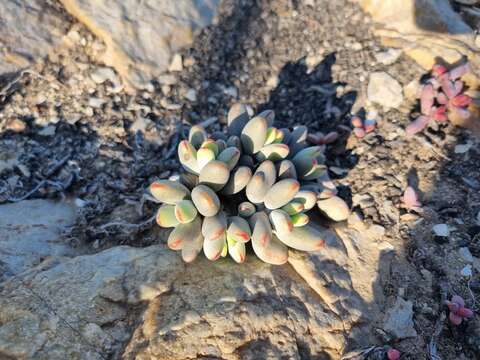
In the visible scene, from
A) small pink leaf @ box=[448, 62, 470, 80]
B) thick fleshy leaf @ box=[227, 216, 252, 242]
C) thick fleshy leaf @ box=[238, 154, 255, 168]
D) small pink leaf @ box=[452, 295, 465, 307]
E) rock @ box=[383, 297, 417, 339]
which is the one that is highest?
small pink leaf @ box=[448, 62, 470, 80]

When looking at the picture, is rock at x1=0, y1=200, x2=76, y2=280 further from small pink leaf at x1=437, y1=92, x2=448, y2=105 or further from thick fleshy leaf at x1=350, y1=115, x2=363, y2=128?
small pink leaf at x1=437, y1=92, x2=448, y2=105

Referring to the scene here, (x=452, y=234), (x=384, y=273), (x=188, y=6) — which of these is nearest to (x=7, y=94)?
(x=188, y=6)

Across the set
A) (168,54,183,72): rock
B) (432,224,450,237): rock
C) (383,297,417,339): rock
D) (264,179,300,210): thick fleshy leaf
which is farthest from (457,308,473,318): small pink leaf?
(168,54,183,72): rock

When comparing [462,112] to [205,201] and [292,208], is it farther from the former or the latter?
[205,201]

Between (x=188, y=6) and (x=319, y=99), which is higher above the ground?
(x=188, y=6)

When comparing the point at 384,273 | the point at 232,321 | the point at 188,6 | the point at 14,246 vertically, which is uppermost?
the point at 188,6

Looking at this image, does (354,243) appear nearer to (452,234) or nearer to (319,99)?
(452,234)

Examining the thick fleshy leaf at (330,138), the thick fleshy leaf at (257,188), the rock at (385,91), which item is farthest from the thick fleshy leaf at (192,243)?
the rock at (385,91)
